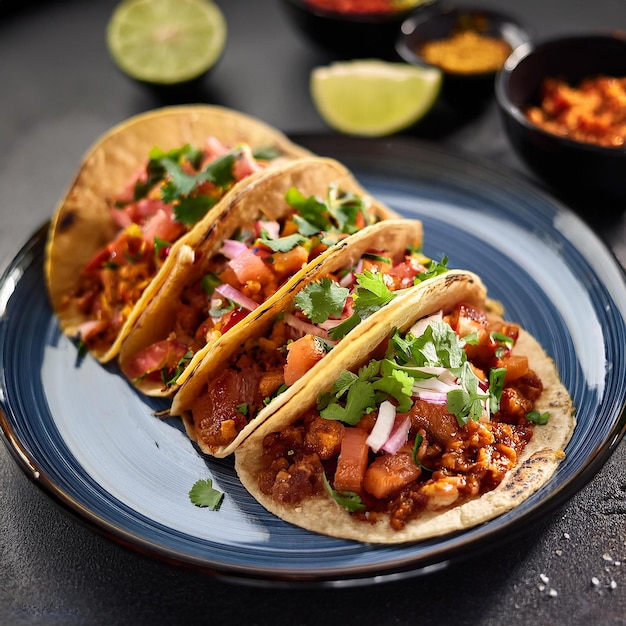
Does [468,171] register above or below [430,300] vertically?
below

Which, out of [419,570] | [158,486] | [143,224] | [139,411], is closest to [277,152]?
[143,224]

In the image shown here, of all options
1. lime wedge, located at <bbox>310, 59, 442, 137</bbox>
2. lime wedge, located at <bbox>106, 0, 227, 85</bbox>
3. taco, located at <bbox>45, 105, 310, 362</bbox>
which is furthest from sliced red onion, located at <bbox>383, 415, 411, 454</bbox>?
lime wedge, located at <bbox>106, 0, 227, 85</bbox>

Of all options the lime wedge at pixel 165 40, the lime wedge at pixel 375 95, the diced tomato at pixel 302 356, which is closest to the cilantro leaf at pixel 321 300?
the diced tomato at pixel 302 356

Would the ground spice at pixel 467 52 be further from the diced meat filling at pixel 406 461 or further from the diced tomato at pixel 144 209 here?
the diced meat filling at pixel 406 461

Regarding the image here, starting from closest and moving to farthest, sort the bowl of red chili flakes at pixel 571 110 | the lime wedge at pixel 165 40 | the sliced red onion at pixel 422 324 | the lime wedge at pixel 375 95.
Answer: the sliced red onion at pixel 422 324, the bowl of red chili flakes at pixel 571 110, the lime wedge at pixel 375 95, the lime wedge at pixel 165 40

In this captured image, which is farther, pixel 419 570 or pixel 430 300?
pixel 430 300

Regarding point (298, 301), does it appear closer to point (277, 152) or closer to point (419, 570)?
point (419, 570)

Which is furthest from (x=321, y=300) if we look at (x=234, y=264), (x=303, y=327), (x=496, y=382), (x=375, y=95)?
(x=375, y=95)
